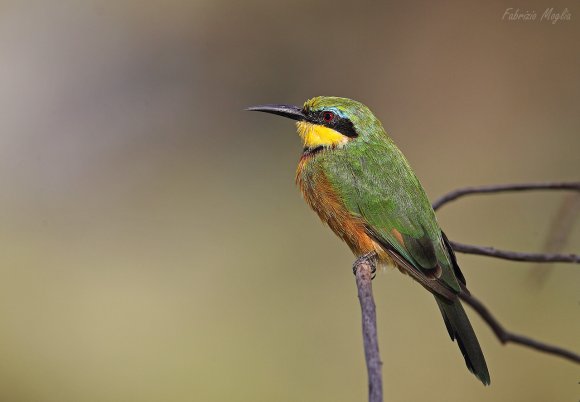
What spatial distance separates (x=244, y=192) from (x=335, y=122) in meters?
3.59

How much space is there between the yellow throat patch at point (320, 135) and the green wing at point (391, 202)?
6 centimetres

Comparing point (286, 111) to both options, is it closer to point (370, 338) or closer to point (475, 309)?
point (370, 338)

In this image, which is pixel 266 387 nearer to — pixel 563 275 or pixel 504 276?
pixel 504 276

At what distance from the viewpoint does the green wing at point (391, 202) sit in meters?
3.42

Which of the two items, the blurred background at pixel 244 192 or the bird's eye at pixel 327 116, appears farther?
the blurred background at pixel 244 192

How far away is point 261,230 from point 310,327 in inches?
51.1

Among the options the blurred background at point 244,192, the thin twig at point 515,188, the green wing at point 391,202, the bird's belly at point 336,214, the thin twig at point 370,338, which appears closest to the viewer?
the thin twig at point 370,338

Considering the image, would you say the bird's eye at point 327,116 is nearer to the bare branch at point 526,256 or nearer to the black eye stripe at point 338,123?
the black eye stripe at point 338,123

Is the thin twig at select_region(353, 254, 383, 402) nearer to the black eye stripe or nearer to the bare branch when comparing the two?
the bare branch

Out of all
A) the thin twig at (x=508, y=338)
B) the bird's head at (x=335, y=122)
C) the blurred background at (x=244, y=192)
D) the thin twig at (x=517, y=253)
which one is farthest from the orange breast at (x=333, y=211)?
the blurred background at (x=244, y=192)

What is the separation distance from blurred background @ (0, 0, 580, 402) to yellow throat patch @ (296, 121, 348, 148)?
6.71 feet

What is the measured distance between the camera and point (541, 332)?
18.1 feet

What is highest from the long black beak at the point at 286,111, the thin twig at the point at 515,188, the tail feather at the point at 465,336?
the long black beak at the point at 286,111

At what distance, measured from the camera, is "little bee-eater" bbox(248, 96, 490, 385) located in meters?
3.34
